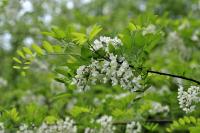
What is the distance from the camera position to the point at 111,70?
109 inches

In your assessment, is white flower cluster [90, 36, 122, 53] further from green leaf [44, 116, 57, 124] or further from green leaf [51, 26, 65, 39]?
green leaf [44, 116, 57, 124]

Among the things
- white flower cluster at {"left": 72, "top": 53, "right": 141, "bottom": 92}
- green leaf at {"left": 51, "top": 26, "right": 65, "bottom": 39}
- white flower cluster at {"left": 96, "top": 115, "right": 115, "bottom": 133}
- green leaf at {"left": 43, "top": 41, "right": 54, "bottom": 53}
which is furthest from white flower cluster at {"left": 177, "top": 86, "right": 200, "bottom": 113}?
white flower cluster at {"left": 96, "top": 115, "right": 115, "bottom": 133}

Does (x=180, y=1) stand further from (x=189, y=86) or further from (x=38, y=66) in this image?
(x=189, y=86)

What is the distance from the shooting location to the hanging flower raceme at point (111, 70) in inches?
109

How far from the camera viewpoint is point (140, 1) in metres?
10.9

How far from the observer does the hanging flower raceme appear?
2.76 meters

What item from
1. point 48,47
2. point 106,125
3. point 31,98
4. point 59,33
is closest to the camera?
point 59,33

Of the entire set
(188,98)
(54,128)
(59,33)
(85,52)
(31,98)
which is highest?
(31,98)

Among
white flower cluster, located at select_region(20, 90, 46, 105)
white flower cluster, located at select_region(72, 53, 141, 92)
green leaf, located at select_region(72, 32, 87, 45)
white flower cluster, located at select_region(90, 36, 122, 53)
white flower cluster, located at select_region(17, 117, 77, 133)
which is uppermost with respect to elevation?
white flower cluster, located at select_region(20, 90, 46, 105)

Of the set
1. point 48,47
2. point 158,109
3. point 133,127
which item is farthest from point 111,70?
point 158,109

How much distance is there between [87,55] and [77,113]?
4.90 ft

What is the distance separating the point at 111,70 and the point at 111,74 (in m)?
0.02

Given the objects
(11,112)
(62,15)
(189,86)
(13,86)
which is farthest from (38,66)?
(189,86)

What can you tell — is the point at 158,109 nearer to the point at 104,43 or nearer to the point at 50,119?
the point at 50,119
